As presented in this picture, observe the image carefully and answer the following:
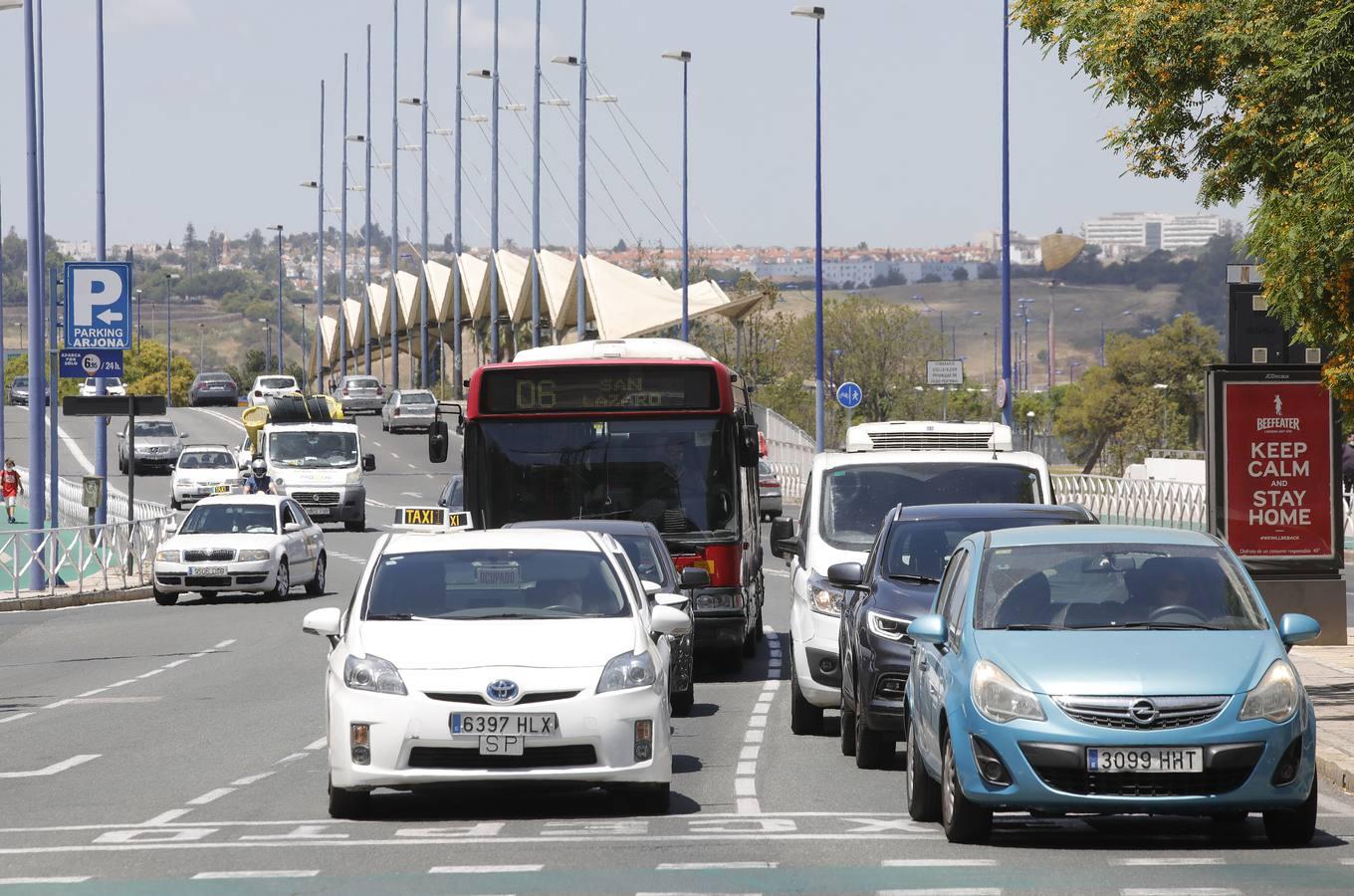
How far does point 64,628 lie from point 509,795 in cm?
1858

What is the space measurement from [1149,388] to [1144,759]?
3646 inches

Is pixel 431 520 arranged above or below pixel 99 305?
below

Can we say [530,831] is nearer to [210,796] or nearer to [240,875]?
[240,875]

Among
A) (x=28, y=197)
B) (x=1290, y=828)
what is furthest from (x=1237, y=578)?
(x=28, y=197)

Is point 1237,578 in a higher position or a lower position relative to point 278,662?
higher

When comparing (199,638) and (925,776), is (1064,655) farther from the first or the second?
(199,638)

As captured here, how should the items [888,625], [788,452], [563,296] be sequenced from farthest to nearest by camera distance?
[563,296] → [788,452] → [888,625]

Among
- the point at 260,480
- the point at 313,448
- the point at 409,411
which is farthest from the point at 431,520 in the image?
the point at 409,411

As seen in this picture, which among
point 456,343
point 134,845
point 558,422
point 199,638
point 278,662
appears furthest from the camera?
point 456,343

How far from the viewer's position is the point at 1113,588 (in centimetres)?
1063

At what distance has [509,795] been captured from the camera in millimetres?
12562

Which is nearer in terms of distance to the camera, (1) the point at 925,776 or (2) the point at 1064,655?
(2) the point at 1064,655

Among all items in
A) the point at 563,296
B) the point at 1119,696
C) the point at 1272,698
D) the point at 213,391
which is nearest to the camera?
the point at 1119,696

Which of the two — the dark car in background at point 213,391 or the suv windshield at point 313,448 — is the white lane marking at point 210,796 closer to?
the suv windshield at point 313,448
